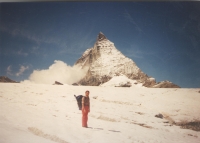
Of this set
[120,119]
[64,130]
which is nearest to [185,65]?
[120,119]

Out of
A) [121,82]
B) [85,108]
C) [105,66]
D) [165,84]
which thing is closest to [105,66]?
[105,66]

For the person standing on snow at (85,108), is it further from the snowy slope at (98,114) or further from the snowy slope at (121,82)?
the snowy slope at (121,82)

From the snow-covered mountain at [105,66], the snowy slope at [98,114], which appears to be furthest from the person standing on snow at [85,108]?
the snow-covered mountain at [105,66]

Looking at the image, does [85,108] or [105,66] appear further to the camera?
[105,66]

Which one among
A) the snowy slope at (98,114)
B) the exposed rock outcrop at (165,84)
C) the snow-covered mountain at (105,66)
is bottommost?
the snowy slope at (98,114)

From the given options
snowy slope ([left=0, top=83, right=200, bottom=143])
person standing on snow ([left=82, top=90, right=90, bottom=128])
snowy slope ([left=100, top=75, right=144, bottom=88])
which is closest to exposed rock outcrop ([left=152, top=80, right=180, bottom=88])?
snowy slope ([left=0, top=83, right=200, bottom=143])

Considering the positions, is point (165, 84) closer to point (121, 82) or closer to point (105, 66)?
point (121, 82)

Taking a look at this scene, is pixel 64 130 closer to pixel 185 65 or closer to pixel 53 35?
pixel 53 35

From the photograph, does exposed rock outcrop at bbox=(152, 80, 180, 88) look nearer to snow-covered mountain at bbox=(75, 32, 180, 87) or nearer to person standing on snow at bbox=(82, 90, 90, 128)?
snow-covered mountain at bbox=(75, 32, 180, 87)
